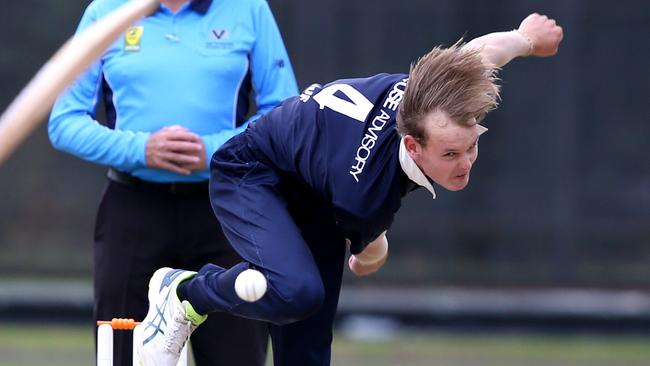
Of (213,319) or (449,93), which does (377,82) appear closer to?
(449,93)

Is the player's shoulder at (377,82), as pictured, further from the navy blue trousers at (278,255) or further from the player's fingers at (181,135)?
the player's fingers at (181,135)

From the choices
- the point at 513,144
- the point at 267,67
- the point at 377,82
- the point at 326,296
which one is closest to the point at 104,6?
the point at 267,67

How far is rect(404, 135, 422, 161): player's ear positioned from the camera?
434 centimetres

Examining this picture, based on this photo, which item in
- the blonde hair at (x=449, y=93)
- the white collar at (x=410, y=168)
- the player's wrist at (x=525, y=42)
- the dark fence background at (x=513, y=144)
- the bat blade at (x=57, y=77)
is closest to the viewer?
the bat blade at (x=57, y=77)

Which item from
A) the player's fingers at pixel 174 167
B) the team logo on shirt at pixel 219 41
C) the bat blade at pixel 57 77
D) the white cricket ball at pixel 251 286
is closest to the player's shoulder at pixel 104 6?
the team logo on shirt at pixel 219 41

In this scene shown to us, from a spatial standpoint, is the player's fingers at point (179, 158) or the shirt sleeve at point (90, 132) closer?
the player's fingers at point (179, 158)

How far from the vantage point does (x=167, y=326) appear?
4.66m

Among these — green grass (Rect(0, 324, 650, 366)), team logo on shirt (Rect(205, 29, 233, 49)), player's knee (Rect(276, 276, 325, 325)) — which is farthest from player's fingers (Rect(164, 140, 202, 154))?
green grass (Rect(0, 324, 650, 366))

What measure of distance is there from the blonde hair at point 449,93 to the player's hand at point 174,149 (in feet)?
3.09

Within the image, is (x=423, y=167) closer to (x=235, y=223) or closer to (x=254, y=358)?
(x=235, y=223)

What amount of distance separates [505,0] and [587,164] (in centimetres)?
119

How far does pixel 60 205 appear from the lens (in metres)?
9.23

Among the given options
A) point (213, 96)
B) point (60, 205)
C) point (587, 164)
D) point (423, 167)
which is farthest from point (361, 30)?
point (423, 167)

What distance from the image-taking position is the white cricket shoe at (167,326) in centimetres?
464
